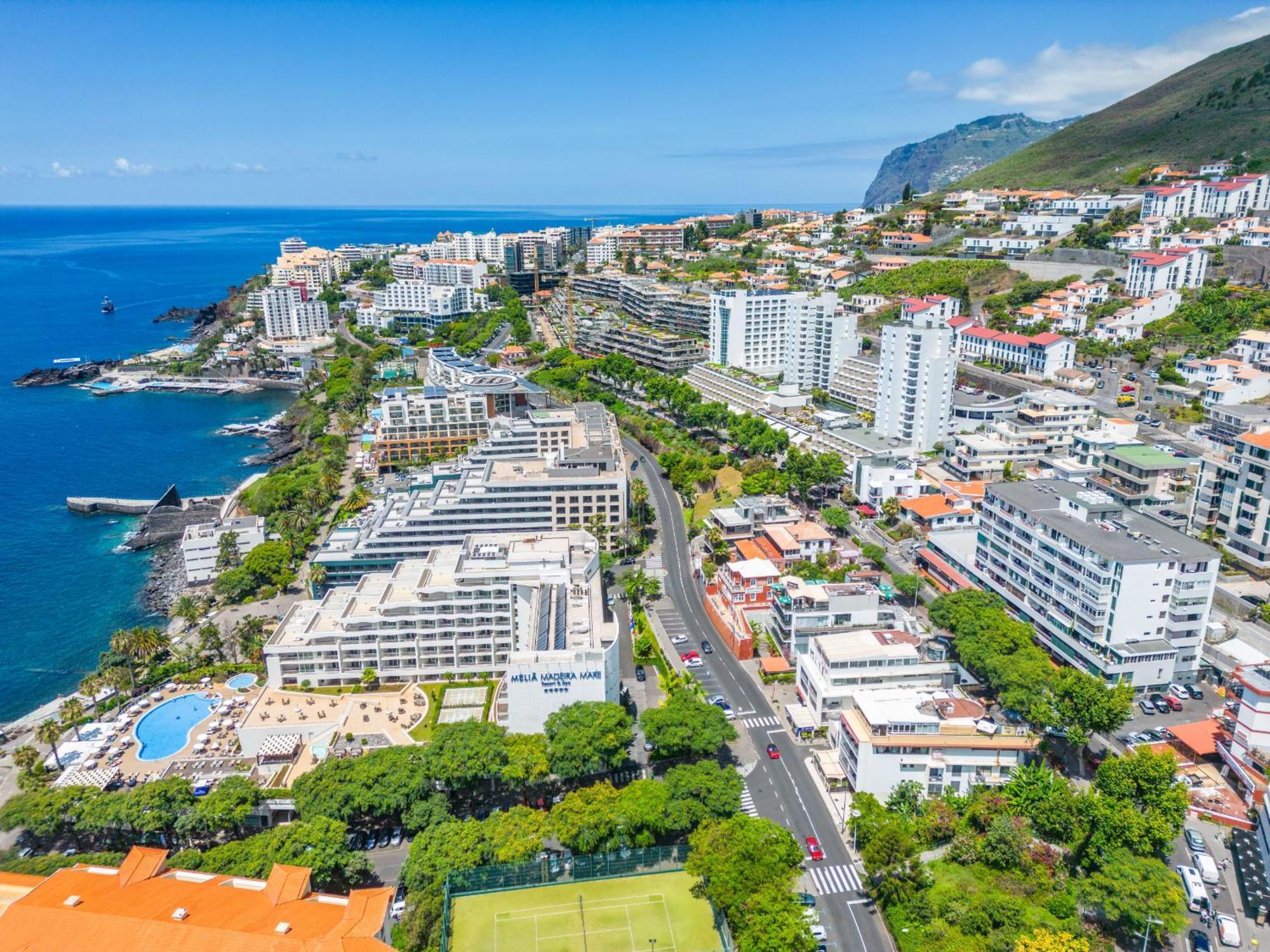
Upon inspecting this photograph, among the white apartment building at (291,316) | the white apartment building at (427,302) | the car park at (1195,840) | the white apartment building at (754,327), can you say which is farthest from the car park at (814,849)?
the white apartment building at (291,316)

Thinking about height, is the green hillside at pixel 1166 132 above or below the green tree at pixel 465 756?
above

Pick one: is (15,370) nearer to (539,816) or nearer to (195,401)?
(195,401)

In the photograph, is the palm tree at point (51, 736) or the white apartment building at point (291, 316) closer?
the palm tree at point (51, 736)

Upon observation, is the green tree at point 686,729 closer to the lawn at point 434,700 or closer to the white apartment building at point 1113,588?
the lawn at point 434,700

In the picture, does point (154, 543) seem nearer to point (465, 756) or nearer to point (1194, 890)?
point (465, 756)

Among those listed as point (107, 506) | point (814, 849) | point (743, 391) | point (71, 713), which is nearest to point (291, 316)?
point (107, 506)

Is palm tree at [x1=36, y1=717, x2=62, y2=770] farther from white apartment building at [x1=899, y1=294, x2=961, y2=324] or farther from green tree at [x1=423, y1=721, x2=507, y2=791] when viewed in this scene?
white apartment building at [x1=899, y1=294, x2=961, y2=324]

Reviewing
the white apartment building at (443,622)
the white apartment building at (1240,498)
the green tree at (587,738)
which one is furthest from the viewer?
the white apartment building at (1240,498)

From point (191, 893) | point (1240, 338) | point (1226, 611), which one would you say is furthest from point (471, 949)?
point (1240, 338)
